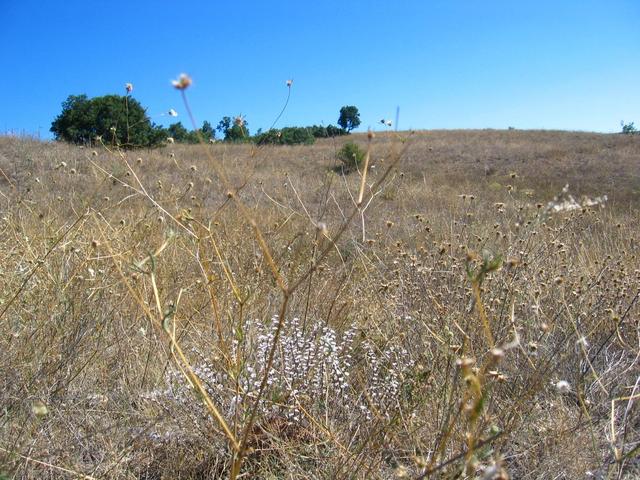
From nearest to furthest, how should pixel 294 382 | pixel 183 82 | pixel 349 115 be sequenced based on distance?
pixel 183 82, pixel 294 382, pixel 349 115

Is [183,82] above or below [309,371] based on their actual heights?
above


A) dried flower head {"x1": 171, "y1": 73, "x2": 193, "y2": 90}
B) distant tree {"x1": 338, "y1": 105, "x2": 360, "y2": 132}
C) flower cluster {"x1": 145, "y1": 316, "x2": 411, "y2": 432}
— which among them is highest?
distant tree {"x1": 338, "y1": 105, "x2": 360, "y2": 132}

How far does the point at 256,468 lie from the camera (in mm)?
1579

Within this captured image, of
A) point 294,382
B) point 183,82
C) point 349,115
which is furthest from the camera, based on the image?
point 349,115

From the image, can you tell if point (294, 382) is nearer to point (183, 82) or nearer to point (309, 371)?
point (309, 371)

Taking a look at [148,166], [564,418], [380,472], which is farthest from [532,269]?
[148,166]

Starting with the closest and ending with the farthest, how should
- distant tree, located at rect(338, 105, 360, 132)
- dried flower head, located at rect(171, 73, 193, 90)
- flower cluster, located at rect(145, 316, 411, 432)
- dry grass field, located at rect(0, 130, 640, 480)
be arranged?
A: dried flower head, located at rect(171, 73, 193, 90)
dry grass field, located at rect(0, 130, 640, 480)
flower cluster, located at rect(145, 316, 411, 432)
distant tree, located at rect(338, 105, 360, 132)

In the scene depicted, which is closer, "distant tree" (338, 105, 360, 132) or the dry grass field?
the dry grass field

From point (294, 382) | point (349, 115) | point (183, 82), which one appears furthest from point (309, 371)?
point (349, 115)

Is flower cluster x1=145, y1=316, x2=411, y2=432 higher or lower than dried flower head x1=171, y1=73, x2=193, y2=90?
lower

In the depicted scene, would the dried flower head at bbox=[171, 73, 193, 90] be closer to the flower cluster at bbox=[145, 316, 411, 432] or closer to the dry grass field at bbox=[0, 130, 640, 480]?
the dry grass field at bbox=[0, 130, 640, 480]

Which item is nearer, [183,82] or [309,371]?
[183,82]

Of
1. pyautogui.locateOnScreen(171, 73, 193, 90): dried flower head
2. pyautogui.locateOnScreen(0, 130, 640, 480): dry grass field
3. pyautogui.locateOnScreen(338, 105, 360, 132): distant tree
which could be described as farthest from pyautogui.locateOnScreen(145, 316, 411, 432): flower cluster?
pyautogui.locateOnScreen(338, 105, 360, 132): distant tree

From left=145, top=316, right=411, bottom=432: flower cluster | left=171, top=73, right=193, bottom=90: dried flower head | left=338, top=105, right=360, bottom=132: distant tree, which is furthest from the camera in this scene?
left=338, top=105, right=360, bottom=132: distant tree
